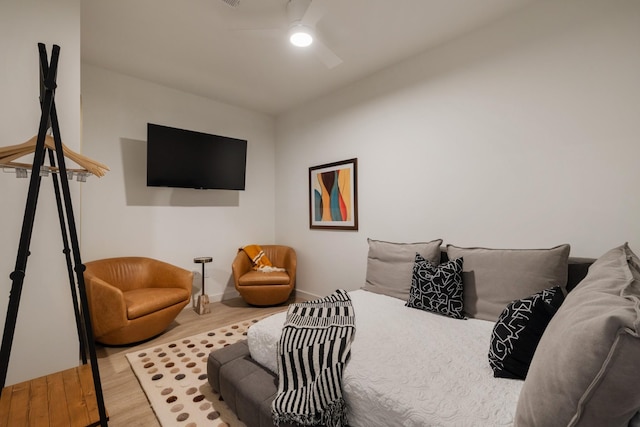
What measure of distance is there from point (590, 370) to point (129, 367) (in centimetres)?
280

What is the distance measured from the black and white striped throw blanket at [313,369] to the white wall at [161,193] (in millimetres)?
2473

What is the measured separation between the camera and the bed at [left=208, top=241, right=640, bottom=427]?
715 millimetres

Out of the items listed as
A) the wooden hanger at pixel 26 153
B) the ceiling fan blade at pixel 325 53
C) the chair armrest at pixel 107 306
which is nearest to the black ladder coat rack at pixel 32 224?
the wooden hanger at pixel 26 153

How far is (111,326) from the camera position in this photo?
2389 mm

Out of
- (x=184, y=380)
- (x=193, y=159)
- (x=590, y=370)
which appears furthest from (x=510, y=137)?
(x=193, y=159)

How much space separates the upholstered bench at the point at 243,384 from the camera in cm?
142

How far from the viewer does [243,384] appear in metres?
1.55

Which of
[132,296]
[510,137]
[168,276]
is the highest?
[510,137]

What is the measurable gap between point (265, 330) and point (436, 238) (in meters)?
1.78

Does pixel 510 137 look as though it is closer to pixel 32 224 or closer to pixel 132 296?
pixel 32 224

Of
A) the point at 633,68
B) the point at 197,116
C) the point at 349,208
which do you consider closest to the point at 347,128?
the point at 349,208

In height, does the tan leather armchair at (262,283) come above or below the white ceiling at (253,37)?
below

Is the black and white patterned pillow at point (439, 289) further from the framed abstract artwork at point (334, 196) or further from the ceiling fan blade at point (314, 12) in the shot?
the ceiling fan blade at point (314, 12)

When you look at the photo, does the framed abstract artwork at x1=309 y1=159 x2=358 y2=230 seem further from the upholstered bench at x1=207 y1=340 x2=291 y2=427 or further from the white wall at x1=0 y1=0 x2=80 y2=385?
the white wall at x1=0 y1=0 x2=80 y2=385
